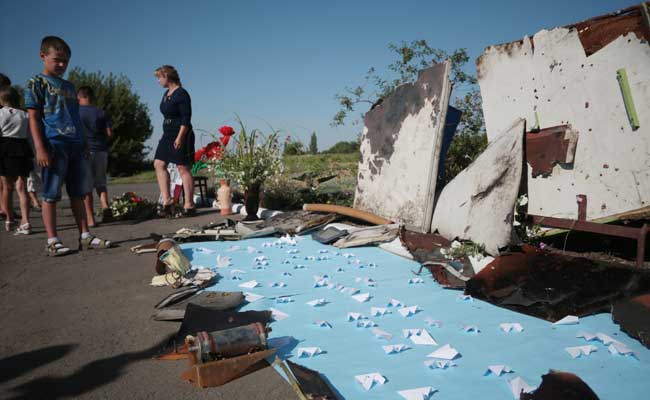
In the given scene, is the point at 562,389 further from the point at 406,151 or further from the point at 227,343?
the point at 406,151

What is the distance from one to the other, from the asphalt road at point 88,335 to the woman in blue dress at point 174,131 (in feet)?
7.73

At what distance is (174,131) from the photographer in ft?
22.0

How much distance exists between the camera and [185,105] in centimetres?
654

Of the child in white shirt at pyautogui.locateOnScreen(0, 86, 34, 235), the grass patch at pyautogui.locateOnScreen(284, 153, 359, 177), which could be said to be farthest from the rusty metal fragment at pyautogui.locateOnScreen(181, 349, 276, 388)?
the grass patch at pyautogui.locateOnScreen(284, 153, 359, 177)

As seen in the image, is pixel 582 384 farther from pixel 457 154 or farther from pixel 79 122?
pixel 457 154

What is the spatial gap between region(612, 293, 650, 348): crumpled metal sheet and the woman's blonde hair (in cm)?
620

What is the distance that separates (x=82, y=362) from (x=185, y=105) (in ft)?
16.2

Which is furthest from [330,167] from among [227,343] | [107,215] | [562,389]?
[562,389]

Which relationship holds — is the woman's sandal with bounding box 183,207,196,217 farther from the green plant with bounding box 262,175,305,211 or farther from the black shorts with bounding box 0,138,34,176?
the black shorts with bounding box 0,138,34,176

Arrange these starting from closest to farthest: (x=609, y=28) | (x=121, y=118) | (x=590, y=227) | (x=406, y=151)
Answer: (x=590, y=227), (x=609, y=28), (x=406, y=151), (x=121, y=118)

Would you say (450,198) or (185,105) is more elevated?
(185,105)

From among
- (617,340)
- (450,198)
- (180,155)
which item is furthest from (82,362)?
(180,155)

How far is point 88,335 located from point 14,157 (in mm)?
4582

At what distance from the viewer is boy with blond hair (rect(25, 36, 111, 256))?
165 inches
